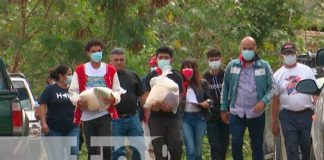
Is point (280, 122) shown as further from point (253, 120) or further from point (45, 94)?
point (45, 94)

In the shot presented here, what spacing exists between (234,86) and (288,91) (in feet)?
2.46

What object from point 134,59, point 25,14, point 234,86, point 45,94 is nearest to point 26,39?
point 25,14

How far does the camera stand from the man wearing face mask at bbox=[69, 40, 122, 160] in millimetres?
12867

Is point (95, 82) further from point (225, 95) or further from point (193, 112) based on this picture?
point (193, 112)

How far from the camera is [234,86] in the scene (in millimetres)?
13859

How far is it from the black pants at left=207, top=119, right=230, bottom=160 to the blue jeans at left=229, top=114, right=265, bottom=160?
884 millimetres

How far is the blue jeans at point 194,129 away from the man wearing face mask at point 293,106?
1.47 m

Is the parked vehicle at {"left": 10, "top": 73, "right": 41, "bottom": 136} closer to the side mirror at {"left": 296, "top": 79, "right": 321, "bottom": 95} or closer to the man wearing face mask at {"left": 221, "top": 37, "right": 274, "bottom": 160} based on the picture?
the man wearing face mask at {"left": 221, "top": 37, "right": 274, "bottom": 160}

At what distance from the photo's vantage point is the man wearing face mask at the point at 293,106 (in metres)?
13.5

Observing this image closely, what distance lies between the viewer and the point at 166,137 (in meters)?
13.6

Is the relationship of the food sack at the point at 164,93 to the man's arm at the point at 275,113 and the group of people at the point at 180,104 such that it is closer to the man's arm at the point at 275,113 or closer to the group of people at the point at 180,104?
the group of people at the point at 180,104

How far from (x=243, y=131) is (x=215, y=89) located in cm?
136

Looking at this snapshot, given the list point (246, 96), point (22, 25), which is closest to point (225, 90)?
point (246, 96)

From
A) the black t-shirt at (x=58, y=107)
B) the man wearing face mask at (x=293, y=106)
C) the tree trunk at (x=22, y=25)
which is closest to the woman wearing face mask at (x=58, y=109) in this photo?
the black t-shirt at (x=58, y=107)
